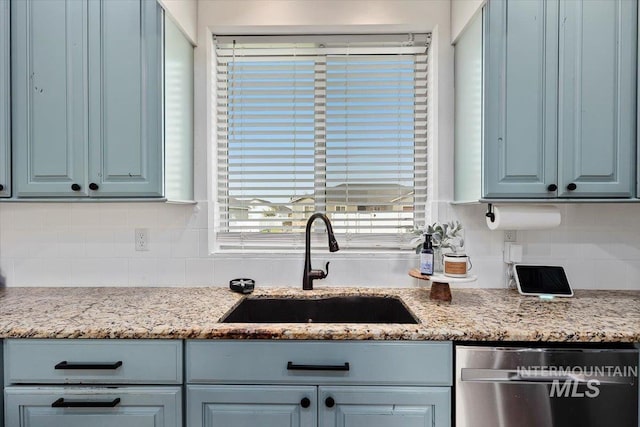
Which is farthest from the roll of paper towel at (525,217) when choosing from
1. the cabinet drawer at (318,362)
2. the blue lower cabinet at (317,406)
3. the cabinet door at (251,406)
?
the cabinet door at (251,406)

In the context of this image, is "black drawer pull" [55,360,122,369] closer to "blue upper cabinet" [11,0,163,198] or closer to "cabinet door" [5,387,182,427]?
"cabinet door" [5,387,182,427]

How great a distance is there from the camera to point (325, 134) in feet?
6.30

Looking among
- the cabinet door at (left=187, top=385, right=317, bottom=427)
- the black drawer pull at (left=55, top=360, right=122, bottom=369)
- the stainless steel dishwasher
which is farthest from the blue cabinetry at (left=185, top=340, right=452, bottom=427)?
the black drawer pull at (left=55, top=360, right=122, bottom=369)

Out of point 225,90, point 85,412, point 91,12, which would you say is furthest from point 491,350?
point 91,12

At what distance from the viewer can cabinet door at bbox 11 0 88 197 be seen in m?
1.49

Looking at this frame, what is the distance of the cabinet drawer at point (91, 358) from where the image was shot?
120 cm

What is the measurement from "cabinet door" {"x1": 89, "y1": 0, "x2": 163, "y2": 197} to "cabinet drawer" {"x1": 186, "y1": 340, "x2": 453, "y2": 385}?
2.51 ft

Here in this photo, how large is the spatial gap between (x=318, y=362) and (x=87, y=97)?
147cm

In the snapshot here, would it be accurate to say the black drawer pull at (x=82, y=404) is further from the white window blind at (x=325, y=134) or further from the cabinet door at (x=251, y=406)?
the white window blind at (x=325, y=134)

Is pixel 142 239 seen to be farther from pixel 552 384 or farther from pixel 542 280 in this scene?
pixel 542 280

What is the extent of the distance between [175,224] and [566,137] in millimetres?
1932

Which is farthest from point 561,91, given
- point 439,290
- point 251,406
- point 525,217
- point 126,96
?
point 126,96

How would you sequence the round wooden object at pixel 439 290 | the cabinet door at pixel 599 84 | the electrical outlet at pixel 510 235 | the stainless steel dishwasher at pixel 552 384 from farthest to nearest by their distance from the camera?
1. the electrical outlet at pixel 510 235
2. the round wooden object at pixel 439 290
3. the cabinet door at pixel 599 84
4. the stainless steel dishwasher at pixel 552 384

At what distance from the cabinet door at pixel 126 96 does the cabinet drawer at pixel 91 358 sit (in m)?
0.63
